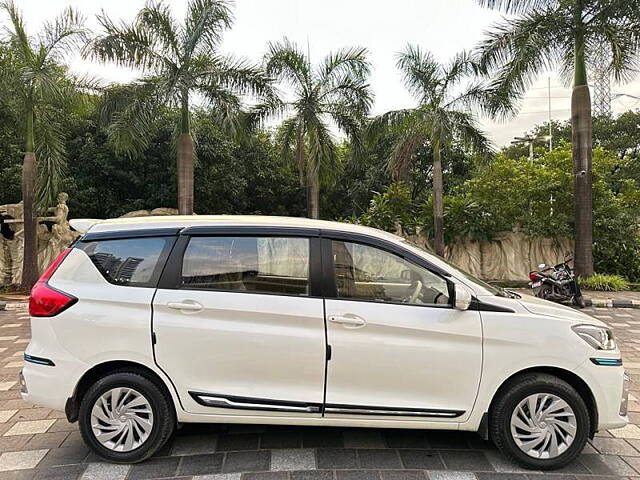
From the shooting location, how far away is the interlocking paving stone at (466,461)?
3002 mm

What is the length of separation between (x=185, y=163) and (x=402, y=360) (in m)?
10.4

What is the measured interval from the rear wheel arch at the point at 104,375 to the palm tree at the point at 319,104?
983 cm

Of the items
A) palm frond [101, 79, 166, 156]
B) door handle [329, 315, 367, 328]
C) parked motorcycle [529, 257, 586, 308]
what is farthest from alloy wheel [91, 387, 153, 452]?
palm frond [101, 79, 166, 156]

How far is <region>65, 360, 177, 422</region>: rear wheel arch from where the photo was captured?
3051 millimetres

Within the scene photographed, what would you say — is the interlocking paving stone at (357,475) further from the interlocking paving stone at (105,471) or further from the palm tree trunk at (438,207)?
the palm tree trunk at (438,207)

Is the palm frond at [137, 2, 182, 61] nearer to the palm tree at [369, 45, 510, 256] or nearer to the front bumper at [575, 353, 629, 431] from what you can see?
the palm tree at [369, 45, 510, 256]

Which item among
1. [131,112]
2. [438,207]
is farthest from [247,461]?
[438,207]

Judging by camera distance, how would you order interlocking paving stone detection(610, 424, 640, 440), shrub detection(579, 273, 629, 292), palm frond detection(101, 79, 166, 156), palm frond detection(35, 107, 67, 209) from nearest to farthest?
interlocking paving stone detection(610, 424, 640, 440) → palm frond detection(101, 79, 166, 156) → shrub detection(579, 273, 629, 292) → palm frond detection(35, 107, 67, 209)

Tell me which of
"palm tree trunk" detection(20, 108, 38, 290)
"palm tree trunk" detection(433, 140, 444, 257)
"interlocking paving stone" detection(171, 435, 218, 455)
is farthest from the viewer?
"palm tree trunk" detection(433, 140, 444, 257)

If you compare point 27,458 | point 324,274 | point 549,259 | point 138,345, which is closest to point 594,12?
point 549,259

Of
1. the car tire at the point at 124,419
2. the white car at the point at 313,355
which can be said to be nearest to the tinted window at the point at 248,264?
the white car at the point at 313,355

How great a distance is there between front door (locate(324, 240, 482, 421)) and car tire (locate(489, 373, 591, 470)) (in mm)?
248

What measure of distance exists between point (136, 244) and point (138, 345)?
69cm

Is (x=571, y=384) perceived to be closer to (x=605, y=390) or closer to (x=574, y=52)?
(x=605, y=390)
